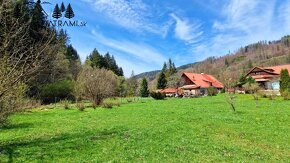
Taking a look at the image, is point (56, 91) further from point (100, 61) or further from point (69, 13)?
point (100, 61)

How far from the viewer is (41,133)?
16.8 meters

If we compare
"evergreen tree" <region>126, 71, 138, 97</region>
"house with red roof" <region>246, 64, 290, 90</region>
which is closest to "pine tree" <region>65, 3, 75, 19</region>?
"house with red roof" <region>246, 64, 290, 90</region>

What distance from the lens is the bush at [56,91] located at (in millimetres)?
54400

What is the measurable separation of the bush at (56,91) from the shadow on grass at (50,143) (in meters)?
38.8

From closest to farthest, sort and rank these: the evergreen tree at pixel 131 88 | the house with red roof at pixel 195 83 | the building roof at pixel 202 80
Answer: the house with red roof at pixel 195 83 → the building roof at pixel 202 80 → the evergreen tree at pixel 131 88

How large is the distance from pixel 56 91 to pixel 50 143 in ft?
144

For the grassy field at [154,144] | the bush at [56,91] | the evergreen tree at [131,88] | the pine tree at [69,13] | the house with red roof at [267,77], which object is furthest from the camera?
the evergreen tree at [131,88]

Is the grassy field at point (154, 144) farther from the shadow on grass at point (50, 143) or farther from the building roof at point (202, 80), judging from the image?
the building roof at point (202, 80)

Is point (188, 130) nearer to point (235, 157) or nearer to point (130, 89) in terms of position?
point (235, 157)

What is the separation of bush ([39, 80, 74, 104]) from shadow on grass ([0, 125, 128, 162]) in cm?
3875

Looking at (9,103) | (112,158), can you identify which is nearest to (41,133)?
(9,103)

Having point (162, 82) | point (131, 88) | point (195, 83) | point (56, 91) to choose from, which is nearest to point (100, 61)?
point (131, 88)

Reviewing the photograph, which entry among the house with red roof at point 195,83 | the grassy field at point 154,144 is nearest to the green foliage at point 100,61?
the house with red roof at point 195,83

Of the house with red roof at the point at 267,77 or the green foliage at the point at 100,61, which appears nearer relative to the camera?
the house with red roof at the point at 267,77
